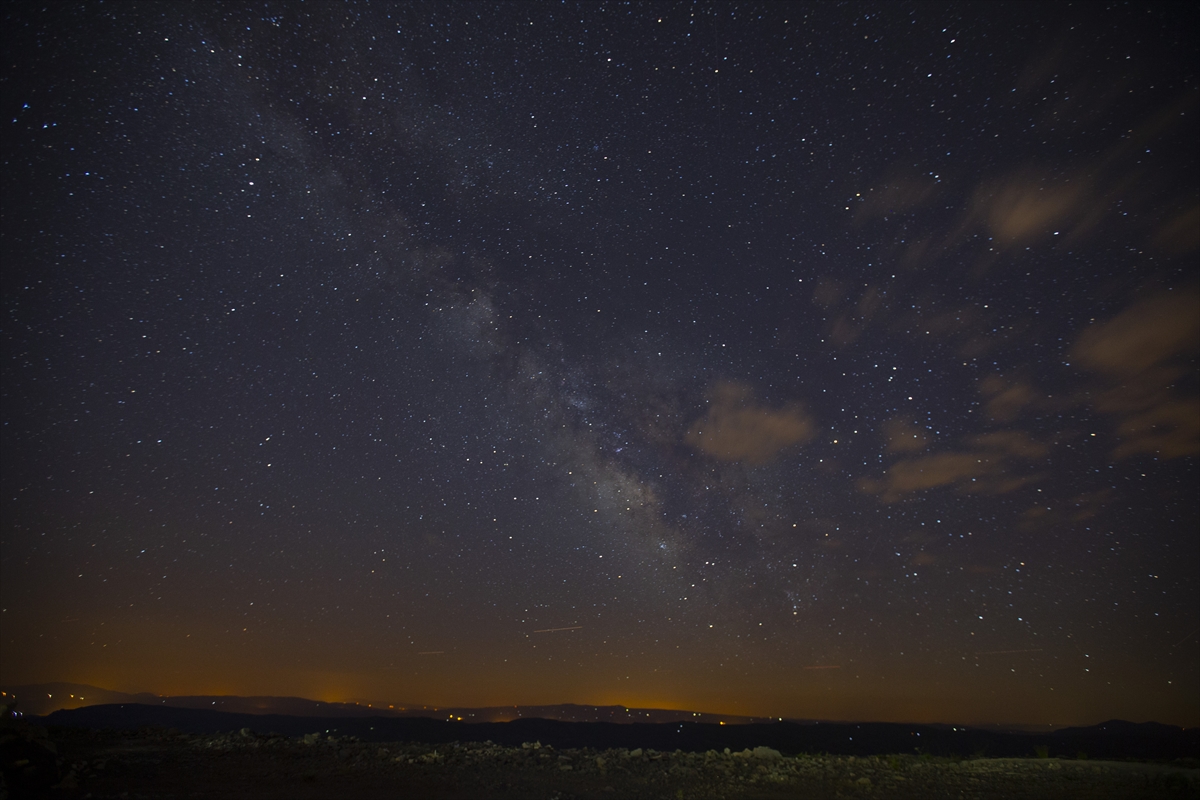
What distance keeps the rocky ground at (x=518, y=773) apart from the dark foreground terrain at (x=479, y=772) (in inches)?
1.0

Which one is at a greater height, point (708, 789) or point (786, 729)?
point (708, 789)

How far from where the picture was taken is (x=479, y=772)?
8672 millimetres

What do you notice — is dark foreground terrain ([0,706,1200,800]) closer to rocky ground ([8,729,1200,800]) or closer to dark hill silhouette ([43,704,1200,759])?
rocky ground ([8,729,1200,800])

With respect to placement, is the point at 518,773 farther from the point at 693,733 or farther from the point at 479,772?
the point at 693,733

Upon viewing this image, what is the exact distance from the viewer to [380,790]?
297 inches

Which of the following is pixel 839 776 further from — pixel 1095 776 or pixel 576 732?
pixel 576 732

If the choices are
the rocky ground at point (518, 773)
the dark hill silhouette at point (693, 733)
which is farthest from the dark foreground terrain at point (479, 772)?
the dark hill silhouette at point (693, 733)

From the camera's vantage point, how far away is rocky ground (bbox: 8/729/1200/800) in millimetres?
7418

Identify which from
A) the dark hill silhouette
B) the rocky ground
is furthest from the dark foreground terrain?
the dark hill silhouette

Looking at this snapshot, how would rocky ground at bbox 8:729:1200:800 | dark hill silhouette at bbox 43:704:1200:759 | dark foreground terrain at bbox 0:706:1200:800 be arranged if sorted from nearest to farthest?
dark foreground terrain at bbox 0:706:1200:800 → rocky ground at bbox 8:729:1200:800 → dark hill silhouette at bbox 43:704:1200:759

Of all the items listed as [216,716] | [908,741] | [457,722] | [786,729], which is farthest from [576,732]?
[216,716]

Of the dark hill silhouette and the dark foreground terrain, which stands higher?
the dark foreground terrain

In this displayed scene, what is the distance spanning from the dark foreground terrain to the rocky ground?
0.03 meters

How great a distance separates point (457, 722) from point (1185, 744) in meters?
55.2
